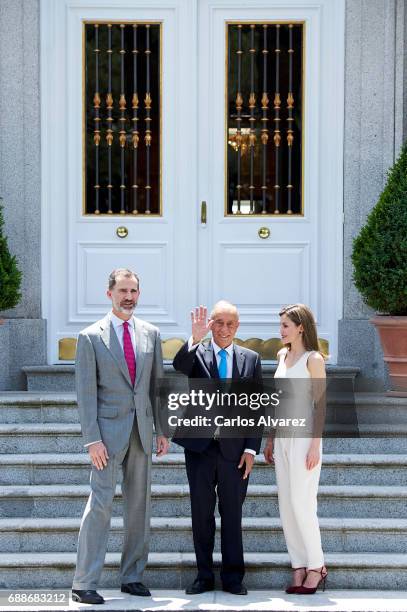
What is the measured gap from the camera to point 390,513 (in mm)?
6906

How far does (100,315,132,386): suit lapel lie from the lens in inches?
241

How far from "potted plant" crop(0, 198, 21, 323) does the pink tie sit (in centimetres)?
171

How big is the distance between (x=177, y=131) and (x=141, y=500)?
10.8ft

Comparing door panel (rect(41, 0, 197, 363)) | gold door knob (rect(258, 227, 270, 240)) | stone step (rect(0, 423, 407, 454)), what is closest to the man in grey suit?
stone step (rect(0, 423, 407, 454))

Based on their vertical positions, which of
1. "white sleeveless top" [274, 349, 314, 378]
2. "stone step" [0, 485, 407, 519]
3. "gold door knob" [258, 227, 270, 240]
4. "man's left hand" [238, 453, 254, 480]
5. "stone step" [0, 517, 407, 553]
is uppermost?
"gold door knob" [258, 227, 270, 240]

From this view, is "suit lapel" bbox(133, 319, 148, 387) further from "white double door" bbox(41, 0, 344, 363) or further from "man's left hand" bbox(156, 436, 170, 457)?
"white double door" bbox(41, 0, 344, 363)

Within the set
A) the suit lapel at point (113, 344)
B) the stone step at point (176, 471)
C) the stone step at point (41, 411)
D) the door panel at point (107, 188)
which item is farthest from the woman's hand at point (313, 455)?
the door panel at point (107, 188)

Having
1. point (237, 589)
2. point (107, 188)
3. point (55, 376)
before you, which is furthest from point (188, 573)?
point (107, 188)

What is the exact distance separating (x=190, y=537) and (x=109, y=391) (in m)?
1.13

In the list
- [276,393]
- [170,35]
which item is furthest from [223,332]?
[170,35]

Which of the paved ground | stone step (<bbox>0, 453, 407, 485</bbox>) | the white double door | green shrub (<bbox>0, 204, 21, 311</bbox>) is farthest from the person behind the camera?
the white double door

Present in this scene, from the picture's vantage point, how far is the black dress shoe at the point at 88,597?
235 inches

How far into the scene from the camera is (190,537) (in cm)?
671

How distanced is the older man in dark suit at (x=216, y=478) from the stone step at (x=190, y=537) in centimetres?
42
